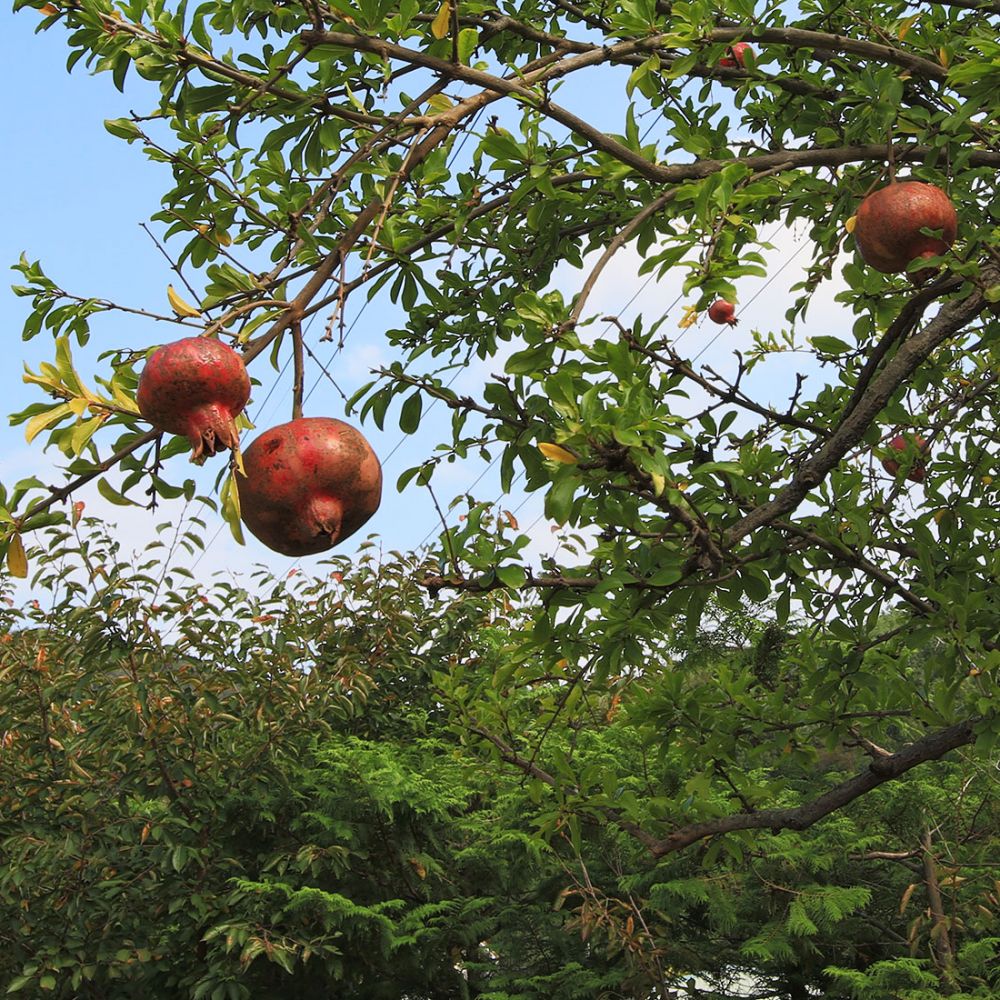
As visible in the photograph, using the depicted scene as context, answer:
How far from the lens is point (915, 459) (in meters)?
4.39

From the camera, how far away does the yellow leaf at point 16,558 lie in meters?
1.83

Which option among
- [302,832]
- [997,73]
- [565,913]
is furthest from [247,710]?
[997,73]

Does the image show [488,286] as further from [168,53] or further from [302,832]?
[302,832]

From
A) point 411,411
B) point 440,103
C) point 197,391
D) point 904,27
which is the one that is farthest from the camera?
point 904,27

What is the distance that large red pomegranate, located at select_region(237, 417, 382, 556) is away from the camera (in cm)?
155

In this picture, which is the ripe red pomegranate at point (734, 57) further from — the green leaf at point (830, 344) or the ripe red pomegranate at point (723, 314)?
the green leaf at point (830, 344)

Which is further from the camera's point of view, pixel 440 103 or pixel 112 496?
pixel 440 103

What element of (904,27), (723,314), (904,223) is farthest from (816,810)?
(904,27)

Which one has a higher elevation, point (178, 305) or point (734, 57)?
point (734, 57)

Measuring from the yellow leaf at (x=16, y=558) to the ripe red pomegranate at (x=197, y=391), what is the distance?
48cm

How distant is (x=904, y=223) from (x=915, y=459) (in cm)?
209

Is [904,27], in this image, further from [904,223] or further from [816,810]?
[816,810]

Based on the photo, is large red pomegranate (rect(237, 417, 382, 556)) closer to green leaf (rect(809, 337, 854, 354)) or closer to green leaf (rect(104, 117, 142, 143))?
green leaf (rect(104, 117, 142, 143))

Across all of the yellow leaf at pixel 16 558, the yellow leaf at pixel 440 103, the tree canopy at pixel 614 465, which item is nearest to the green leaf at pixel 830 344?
the tree canopy at pixel 614 465
